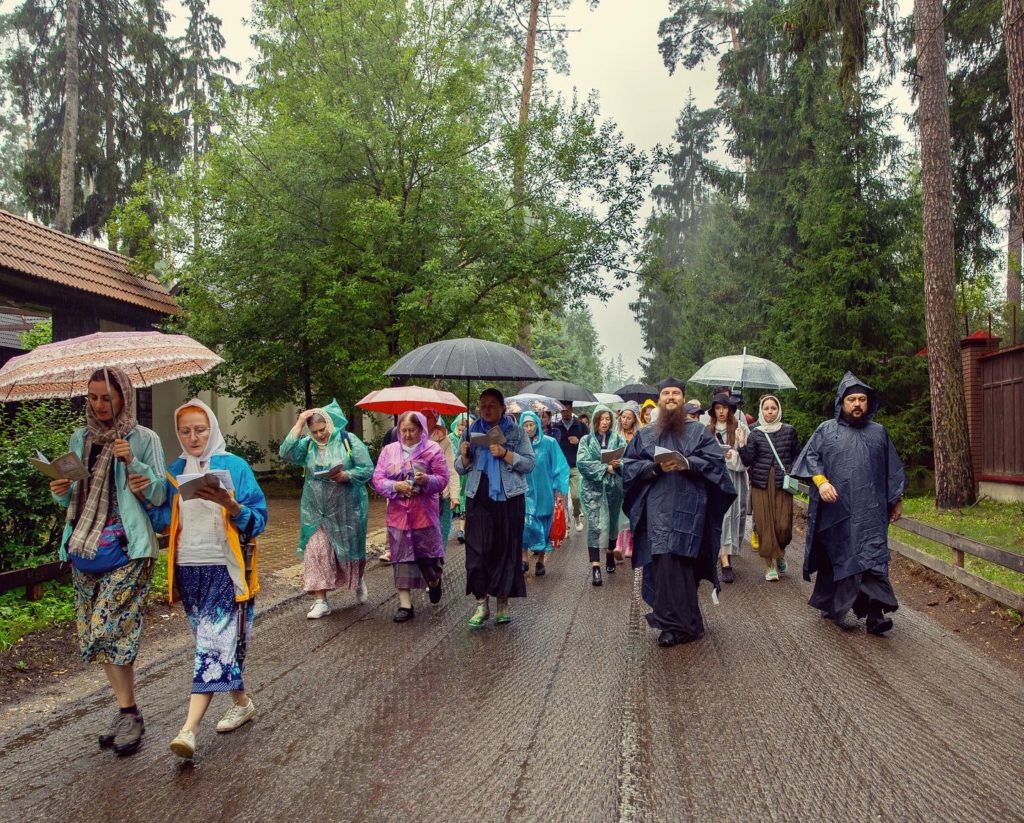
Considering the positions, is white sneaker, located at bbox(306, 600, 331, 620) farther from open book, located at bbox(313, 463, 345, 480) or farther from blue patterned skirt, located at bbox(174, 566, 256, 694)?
blue patterned skirt, located at bbox(174, 566, 256, 694)

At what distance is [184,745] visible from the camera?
158 inches

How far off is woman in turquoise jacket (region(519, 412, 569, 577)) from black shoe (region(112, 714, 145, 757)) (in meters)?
5.37

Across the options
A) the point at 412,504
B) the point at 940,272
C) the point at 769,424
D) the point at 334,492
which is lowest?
the point at 412,504

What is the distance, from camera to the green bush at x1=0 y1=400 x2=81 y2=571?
23.5 ft

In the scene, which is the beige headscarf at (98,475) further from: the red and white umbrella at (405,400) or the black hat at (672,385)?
the red and white umbrella at (405,400)

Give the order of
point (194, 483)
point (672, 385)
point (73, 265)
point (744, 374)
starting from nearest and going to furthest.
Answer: point (194, 483) → point (672, 385) → point (744, 374) → point (73, 265)

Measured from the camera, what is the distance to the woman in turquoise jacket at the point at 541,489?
9.77 m

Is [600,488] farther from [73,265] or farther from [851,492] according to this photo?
[73,265]

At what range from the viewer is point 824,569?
7332 mm

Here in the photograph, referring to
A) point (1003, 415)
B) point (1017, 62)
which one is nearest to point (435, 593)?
point (1017, 62)

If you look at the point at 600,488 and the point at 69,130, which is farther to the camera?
the point at 69,130

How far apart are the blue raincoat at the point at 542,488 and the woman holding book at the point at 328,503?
2.33 metres

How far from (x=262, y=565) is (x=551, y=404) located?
19.1 ft

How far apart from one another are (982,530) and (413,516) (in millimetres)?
8320
